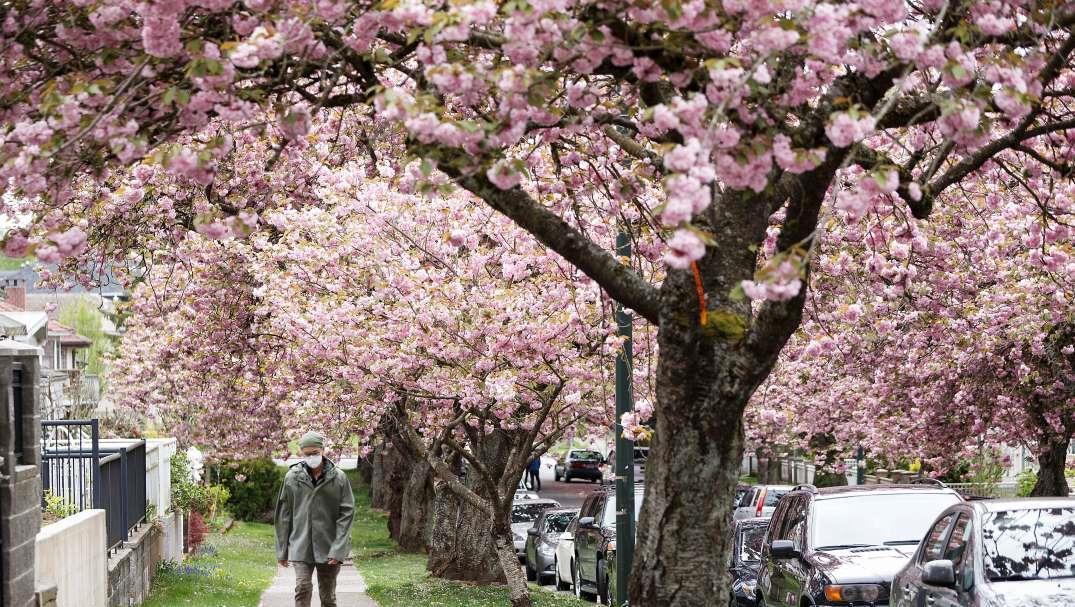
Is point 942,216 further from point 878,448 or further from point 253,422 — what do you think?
point 253,422

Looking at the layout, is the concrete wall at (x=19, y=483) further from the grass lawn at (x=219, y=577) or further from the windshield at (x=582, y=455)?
the windshield at (x=582, y=455)

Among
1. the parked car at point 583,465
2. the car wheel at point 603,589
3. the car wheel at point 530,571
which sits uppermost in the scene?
the car wheel at point 603,589

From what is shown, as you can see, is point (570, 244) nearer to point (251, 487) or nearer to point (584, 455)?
point (251, 487)

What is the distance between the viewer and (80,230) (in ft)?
24.0

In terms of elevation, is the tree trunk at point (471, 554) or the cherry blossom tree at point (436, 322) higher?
the cherry blossom tree at point (436, 322)

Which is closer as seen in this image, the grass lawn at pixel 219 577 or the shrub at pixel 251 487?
the grass lawn at pixel 219 577

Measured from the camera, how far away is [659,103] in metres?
7.18

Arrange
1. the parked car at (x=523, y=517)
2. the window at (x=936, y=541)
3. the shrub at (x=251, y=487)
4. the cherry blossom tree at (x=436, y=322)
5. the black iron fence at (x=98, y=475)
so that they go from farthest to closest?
1. the shrub at (x=251, y=487)
2. the parked car at (x=523, y=517)
3. the cherry blossom tree at (x=436, y=322)
4. the black iron fence at (x=98, y=475)
5. the window at (x=936, y=541)

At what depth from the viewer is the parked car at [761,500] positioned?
24.4 meters

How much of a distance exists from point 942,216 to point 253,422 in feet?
54.0

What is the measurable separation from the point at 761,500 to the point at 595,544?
6027mm

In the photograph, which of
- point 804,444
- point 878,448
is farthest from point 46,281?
point 804,444

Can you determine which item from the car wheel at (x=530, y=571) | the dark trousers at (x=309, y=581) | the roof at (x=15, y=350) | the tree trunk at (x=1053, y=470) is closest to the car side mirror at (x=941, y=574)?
the dark trousers at (x=309, y=581)

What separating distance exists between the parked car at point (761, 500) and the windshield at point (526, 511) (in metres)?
7.39
